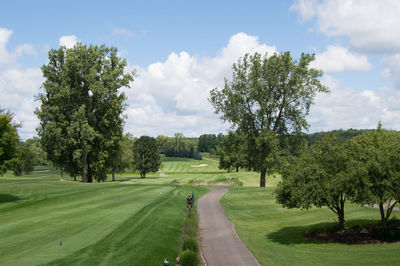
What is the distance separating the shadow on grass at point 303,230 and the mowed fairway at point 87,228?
7093mm

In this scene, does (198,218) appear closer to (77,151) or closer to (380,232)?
(380,232)

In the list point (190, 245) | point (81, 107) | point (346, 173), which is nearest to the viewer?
point (190, 245)

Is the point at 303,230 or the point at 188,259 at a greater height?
the point at 188,259

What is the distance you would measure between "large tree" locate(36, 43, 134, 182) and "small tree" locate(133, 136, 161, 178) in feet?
135

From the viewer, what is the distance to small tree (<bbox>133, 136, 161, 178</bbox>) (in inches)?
3666

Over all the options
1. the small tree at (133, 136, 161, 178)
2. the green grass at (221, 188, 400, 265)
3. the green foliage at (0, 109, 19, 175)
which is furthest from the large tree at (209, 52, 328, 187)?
the small tree at (133, 136, 161, 178)

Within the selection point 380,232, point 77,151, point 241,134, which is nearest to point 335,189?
point 380,232

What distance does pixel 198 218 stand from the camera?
94.8 feet

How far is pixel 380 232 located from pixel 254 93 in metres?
29.0

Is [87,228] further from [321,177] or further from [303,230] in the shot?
[303,230]

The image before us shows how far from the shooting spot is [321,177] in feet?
71.3

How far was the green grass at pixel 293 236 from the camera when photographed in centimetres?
1706

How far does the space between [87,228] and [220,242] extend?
8297 millimetres

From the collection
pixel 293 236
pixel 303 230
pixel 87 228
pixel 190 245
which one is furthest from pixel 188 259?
pixel 303 230
